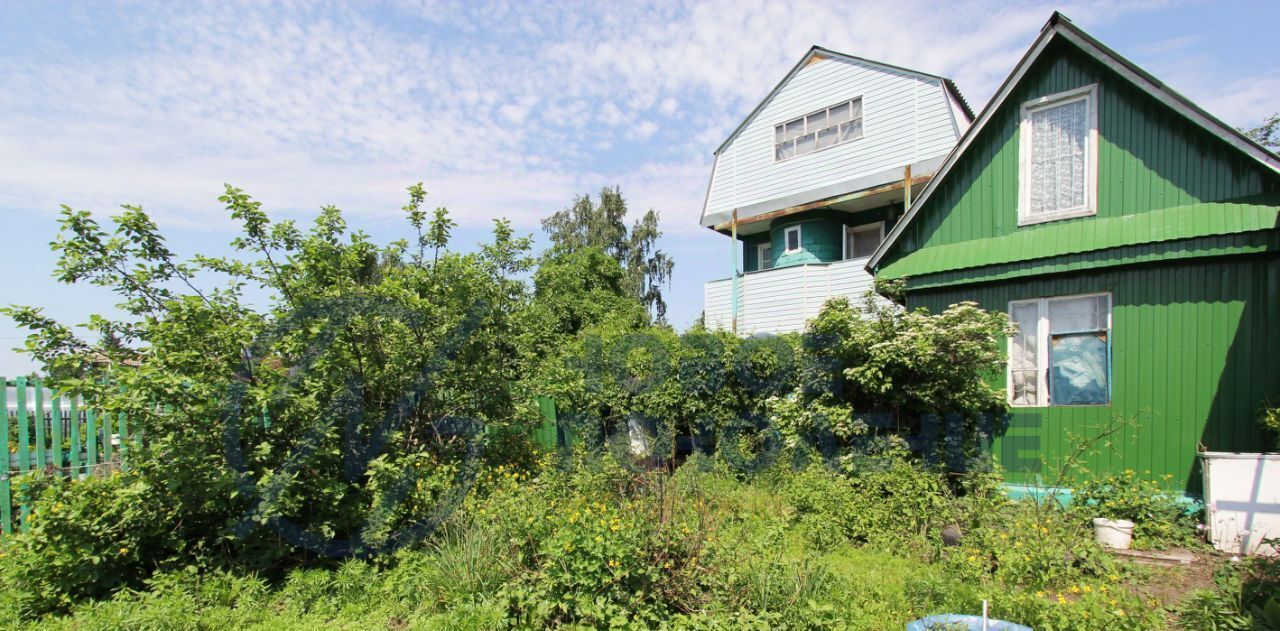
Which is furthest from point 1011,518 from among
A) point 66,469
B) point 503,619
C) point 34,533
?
point 66,469

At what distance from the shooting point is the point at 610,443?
10016mm

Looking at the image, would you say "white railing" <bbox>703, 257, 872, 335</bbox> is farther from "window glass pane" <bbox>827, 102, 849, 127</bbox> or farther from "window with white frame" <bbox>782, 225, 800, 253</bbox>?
"window glass pane" <bbox>827, 102, 849, 127</bbox>

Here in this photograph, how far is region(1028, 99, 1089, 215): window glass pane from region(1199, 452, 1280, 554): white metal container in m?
3.41

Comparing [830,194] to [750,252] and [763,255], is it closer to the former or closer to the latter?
[763,255]

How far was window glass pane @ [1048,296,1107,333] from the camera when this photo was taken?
729 cm

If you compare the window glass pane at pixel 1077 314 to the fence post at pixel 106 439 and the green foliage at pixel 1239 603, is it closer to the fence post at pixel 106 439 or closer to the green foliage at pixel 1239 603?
the green foliage at pixel 1239 603

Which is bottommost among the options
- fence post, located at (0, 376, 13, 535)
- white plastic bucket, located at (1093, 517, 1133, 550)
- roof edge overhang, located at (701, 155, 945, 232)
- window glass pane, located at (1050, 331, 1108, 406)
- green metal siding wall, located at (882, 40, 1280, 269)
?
white plastic bucket, located at (1093, 517, 1133, 550)

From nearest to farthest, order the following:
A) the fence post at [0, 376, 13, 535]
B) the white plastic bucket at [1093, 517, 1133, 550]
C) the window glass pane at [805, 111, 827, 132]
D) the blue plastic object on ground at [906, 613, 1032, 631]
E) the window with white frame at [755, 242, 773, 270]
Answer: the blue plastic object on ground at [906, 613, 1032, 631] → the fence post at [0, 376, 13, 535] → the white plastic bucket at [1093, 517, 1133, 550] → the window glass pane at [805, 111, 827, 132] → the window with white frame at [755, 242, 773, 270]

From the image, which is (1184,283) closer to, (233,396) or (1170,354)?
(1170,354)

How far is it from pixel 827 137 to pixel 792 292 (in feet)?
13.2

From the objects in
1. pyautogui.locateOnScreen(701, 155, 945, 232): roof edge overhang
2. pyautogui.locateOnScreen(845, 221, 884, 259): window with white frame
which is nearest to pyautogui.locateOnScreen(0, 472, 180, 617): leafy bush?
pyautogui.locateOnScreen(701, 155, 945, 232): roof edge overhang

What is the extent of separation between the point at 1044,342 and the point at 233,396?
9.00 meters

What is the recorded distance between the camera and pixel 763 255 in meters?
16.8

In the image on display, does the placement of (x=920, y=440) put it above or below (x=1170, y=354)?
below
